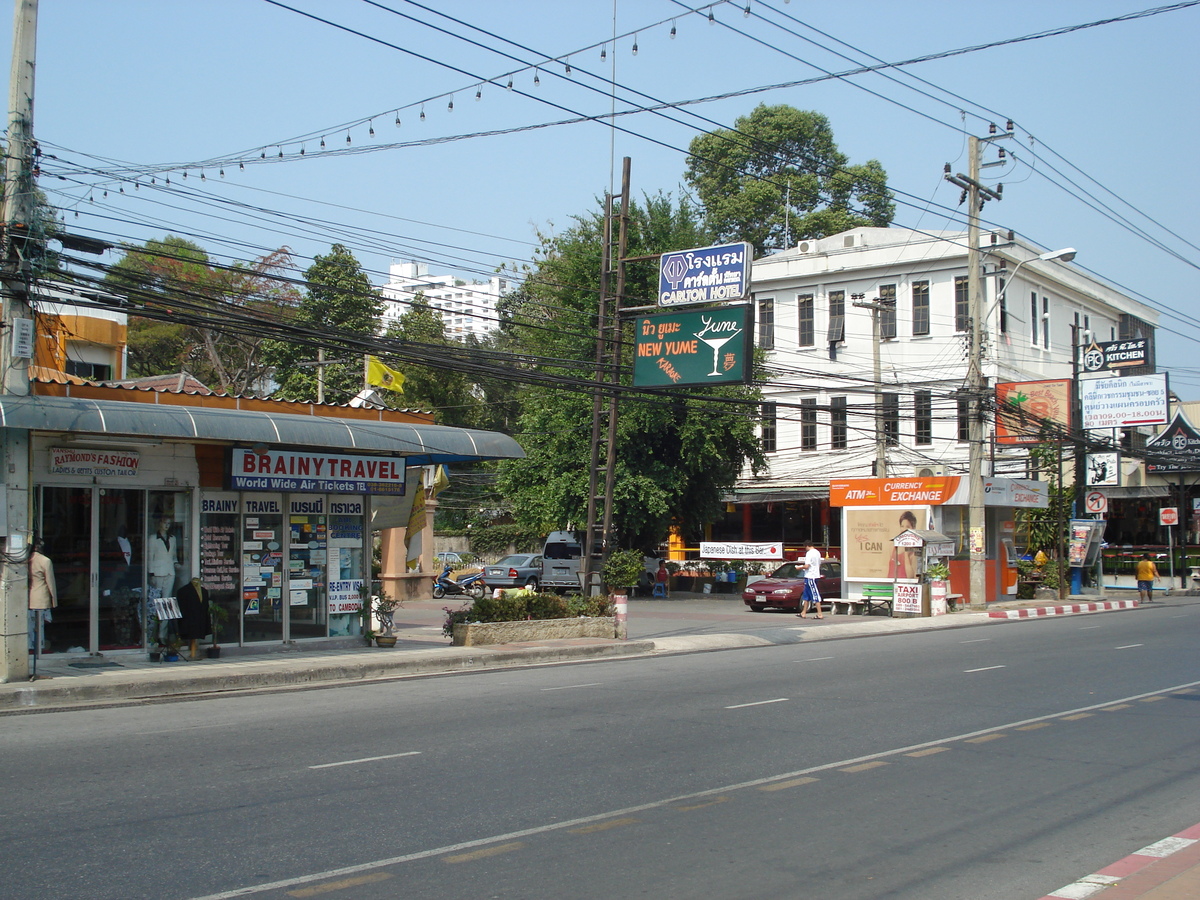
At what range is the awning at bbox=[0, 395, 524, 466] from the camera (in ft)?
44.2

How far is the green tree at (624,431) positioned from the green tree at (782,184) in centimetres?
2435

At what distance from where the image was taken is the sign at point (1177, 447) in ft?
143

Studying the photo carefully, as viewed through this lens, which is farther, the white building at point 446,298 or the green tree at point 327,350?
the green tree at point 327,350

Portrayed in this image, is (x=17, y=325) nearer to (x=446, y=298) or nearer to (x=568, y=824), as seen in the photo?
(x=568, y=824)

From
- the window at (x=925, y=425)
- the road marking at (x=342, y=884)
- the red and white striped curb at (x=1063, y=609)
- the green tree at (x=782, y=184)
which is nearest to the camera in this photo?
the road marking at (x=342, y=884)

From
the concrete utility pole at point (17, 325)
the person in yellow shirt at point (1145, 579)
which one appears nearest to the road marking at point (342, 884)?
the concrete utility pole at point (17, 325)

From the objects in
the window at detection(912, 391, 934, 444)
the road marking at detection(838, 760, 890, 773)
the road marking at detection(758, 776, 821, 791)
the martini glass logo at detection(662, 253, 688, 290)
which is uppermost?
the martini glass logo at detection(662, 253, 688, 290)

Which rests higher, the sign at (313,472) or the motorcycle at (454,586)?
the sign at (313,472)

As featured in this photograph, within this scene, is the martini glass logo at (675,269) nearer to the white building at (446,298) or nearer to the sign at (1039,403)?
the white building at (446,298)

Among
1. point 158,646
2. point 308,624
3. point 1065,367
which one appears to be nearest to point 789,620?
point 308,624

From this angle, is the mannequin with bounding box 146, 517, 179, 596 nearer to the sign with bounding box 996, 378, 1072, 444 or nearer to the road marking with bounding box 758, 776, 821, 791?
the road marking with bounding box 758, 776, 821, 791

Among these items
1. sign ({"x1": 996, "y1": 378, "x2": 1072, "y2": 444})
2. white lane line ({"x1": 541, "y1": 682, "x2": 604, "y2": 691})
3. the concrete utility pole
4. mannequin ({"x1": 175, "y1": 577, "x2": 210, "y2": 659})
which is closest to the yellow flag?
mannequin ({"x1": 175, "y1": 577, "x2": 210, "y2": 659})

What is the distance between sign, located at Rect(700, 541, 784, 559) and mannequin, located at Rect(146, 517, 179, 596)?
24.3m

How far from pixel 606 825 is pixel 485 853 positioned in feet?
3.28
